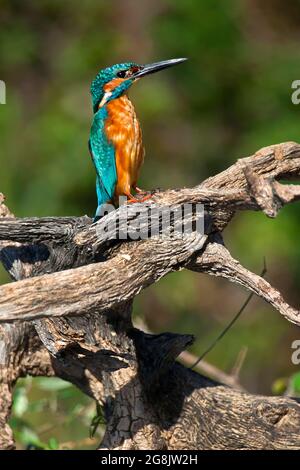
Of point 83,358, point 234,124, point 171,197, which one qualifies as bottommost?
point 83,358

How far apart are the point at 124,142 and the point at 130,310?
92 centimetres

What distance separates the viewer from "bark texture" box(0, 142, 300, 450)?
8.67 feet

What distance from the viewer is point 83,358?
10.1 feet

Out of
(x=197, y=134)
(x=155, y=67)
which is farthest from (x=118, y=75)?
(x=197, y=134)

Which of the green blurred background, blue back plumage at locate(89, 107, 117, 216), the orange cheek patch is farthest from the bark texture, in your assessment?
the green blurred background

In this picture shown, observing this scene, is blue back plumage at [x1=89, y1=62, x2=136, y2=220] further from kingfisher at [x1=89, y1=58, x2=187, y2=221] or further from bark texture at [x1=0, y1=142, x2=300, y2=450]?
bark texture at [x1=0, y1=142, x2=300, y2=450]

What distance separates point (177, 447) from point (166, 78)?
470cm

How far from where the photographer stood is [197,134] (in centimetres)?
761

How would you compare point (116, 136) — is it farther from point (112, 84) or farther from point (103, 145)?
point (112, 84)

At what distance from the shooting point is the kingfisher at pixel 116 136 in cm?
371
